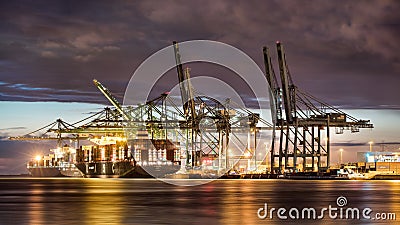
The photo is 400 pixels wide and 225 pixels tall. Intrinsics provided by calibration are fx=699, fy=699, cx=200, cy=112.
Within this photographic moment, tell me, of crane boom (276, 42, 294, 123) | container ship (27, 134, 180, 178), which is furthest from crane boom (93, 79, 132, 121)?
crane boom (276, 42, 294, 123)

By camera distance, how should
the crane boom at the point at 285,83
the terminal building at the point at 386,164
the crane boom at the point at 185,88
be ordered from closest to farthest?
the crane boom at the point at 285,83
the crane boom at the point at 185,88
the terminal building at the point at 386,164

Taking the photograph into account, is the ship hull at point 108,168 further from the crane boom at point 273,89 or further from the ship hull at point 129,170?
the crane boom at point 273,89

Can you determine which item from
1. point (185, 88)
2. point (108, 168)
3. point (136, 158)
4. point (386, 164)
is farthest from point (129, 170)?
point (386, 164)

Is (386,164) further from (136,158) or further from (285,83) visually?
(136,158)

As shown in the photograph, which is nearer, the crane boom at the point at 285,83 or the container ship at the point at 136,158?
Answer: the crane boom at the point at 285,83

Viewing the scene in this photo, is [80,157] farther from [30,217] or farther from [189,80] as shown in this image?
[30,217]

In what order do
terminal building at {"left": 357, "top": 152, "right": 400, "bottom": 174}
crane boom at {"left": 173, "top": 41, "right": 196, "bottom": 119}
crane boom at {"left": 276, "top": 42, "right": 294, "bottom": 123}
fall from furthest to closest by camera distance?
terminal building at {"left": 357, "top": 152, "right": 400, "bottom": 174}
crane boom at {"left": 173, "top": 41, "right": 196, "bottom": 119}
crane boom at {"left": 276, "top": 42, "right": 294, "bottom": 123}

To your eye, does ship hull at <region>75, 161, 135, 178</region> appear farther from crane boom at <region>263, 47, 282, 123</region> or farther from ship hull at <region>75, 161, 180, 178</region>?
crane boom at <region>263, 47, 282, 123</region>

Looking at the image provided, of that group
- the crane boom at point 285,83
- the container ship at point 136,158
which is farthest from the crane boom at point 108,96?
the crane boom at point 285,83

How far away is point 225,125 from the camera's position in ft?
508

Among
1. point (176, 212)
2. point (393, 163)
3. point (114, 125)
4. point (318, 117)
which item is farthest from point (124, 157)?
point (176, 212)

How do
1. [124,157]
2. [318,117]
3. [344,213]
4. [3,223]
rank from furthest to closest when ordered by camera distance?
1. [124,157]
2. [318,117]
3. [344,213]
4. [3,223]

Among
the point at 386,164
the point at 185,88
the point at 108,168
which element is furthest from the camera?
the point at 386,164

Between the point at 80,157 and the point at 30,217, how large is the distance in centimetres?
16228
